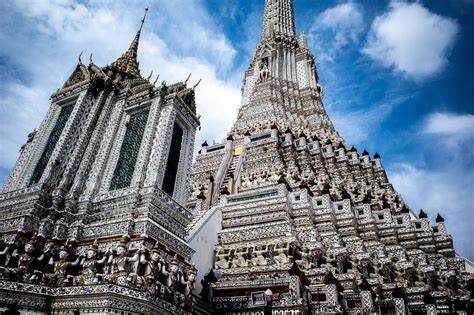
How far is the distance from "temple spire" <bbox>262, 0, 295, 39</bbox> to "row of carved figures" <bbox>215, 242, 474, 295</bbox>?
32.6m

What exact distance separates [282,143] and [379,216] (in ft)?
29.6

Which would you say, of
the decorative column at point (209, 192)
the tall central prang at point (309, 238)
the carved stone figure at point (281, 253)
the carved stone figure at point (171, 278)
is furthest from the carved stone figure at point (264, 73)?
the carved stone figure at point (171, 278)

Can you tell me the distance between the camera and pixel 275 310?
9.60 metres

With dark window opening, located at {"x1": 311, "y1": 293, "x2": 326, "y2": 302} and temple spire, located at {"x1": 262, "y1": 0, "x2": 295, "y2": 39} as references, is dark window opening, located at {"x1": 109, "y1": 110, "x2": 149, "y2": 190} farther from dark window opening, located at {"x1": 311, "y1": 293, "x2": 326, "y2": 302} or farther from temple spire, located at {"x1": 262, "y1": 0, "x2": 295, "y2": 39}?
temple spire, located at {"x1": 262, "y1": 0, "x2": 295, "y2": 39}

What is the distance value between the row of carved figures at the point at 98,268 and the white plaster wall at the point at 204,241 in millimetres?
4247

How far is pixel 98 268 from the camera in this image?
24.7ft

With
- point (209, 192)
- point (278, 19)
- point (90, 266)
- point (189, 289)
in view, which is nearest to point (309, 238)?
point (189, 289)

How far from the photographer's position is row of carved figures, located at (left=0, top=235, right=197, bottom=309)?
693cm

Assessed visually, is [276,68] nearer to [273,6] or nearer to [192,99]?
[273,6]

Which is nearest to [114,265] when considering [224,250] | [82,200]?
[82,200]

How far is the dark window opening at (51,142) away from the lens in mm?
9859

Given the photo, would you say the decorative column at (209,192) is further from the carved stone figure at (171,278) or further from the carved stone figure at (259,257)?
the carved stone figure at (171,278)

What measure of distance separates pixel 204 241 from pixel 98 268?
6.46 metres

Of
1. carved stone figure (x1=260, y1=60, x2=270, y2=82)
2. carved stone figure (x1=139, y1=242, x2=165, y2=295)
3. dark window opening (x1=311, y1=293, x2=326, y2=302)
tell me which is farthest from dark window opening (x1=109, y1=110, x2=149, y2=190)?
carved stone figure (x1=260, y1=60, x2=270, y2=82)
